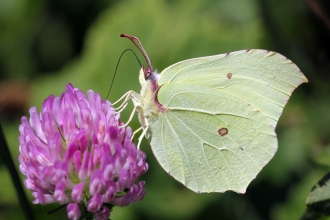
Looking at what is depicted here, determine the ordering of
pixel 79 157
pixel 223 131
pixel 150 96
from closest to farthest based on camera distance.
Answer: pixel 79 157 < pixel 150 96 < pixel 223 131

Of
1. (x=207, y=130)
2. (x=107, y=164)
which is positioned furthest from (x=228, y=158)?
(x=107, y=164)

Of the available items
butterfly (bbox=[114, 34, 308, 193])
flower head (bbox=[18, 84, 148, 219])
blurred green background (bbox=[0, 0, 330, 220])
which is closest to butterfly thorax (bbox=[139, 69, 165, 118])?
butterfly (bbox=[114, 34, 308, 193])

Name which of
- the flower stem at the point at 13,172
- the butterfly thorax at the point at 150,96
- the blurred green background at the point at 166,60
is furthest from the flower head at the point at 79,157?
the blurred green background at the point at 166,60

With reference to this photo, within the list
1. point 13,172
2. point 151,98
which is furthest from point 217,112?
point 13,172

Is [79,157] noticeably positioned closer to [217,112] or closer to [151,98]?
[151,98]

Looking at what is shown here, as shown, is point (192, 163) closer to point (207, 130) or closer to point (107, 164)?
point (207, 130)

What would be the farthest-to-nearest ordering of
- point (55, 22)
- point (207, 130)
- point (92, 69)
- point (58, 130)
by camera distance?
point (55, 22) → point (92, 69) → point (207, 130) → point (58, 130)
